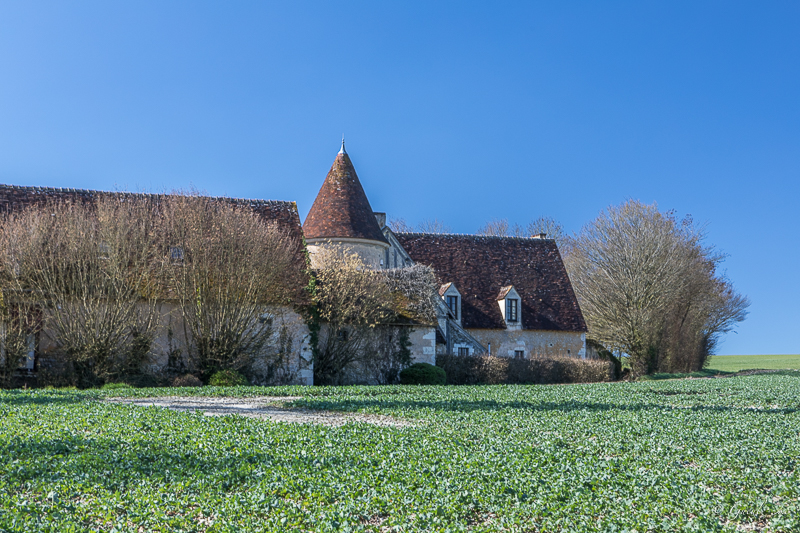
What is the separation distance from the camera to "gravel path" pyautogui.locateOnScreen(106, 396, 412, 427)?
408 inches

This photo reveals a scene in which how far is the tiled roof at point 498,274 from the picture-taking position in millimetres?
31688

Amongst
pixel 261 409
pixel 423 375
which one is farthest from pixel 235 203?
pixel 261 409

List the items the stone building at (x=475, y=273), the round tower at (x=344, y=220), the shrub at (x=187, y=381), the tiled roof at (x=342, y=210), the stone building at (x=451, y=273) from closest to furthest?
the shrub at (x=187, y=381) → the stone building at (x=451, y=273) → the round tower at (x=344, y=220) → the tiled roof at (x=342, y=210) → the stone building at (x=475, y=273)

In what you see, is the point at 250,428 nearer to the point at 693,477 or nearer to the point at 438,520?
the point at 438,520

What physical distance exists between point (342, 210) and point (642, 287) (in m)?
17.0

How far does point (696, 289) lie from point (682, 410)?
27.8 metres

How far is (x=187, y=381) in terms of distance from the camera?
18406 millimetres

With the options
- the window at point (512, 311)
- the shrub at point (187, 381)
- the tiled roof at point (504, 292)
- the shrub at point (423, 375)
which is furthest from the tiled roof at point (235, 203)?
the window at point (512, 311)

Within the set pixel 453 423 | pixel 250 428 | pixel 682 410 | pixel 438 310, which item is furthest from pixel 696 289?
pixel 250 428

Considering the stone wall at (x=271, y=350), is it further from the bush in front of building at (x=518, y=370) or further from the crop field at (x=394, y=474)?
the crop field at (x=394, y=474)

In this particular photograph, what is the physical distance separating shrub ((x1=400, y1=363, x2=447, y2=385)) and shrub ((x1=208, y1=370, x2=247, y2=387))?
567 centimetres

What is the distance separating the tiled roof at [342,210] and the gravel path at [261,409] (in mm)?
12652

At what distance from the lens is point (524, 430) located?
360 inches

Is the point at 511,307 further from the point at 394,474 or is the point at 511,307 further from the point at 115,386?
the point at 394,474
